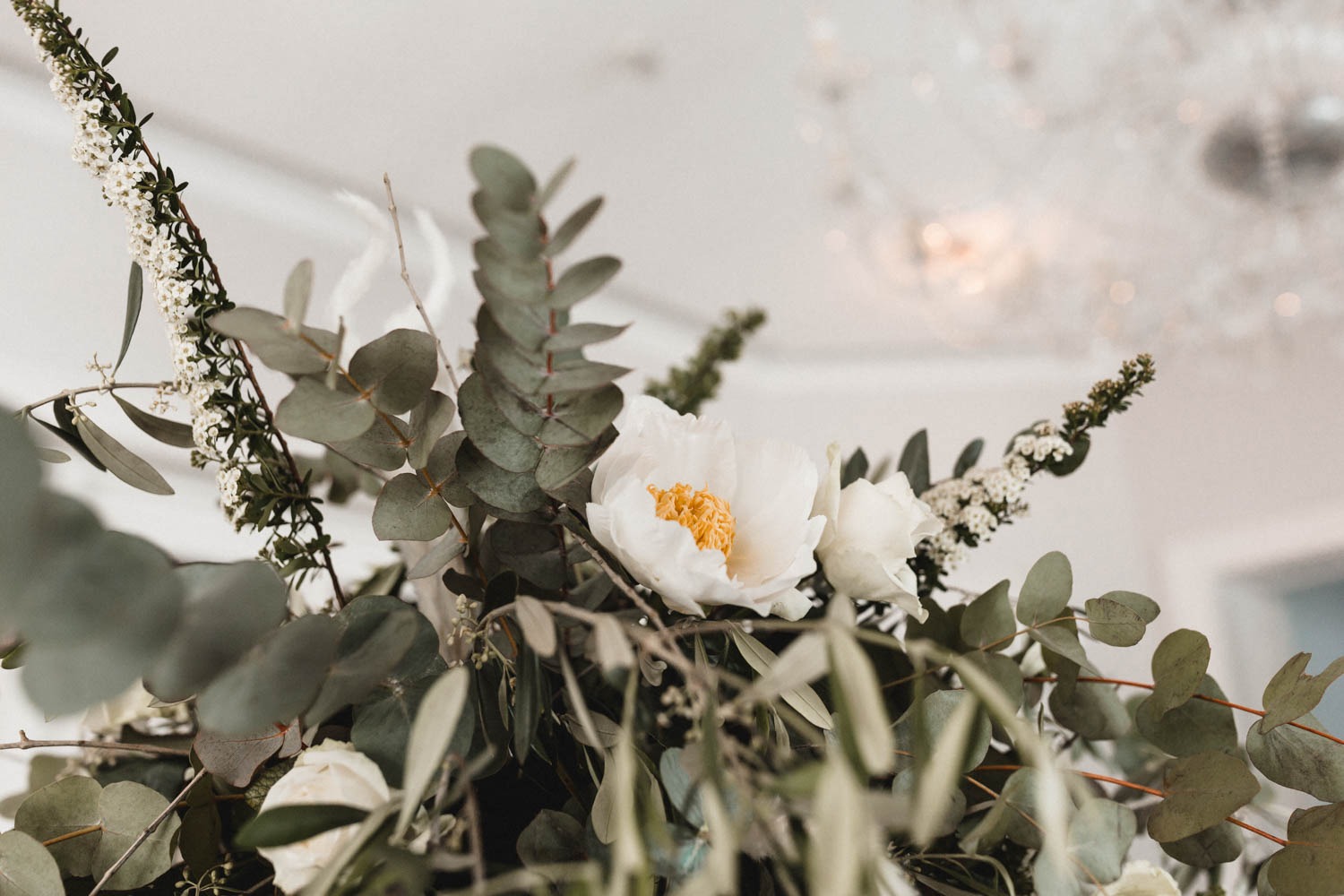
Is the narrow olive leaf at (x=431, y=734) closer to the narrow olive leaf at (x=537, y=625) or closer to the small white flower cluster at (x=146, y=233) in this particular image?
the narrow olive leaf at (x=537, y=625)

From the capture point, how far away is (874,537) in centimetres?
27

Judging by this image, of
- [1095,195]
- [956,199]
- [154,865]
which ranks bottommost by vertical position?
[154,865]

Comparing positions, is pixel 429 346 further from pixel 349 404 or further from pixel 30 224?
pixel 30 224

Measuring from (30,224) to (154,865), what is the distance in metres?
1.10

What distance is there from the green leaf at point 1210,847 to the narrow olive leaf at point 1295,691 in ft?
0.11

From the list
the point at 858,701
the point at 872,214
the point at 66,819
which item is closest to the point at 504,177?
the point at 858,701

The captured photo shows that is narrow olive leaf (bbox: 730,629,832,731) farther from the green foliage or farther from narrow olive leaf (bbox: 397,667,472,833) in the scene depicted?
the green foliage

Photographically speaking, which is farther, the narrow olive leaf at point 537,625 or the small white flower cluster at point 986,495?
the small white flower cluster at point 986,495

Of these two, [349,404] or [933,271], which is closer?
[349,404]

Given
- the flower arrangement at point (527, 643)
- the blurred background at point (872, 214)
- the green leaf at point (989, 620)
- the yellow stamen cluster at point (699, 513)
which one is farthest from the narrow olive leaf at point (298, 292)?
the blurred background at point (872, 214)

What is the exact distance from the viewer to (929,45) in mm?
1699

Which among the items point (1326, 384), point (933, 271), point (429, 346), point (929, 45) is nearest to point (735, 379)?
point (933, 271)

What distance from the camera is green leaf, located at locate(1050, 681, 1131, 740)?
32cm

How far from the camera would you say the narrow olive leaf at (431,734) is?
0.17 metres
